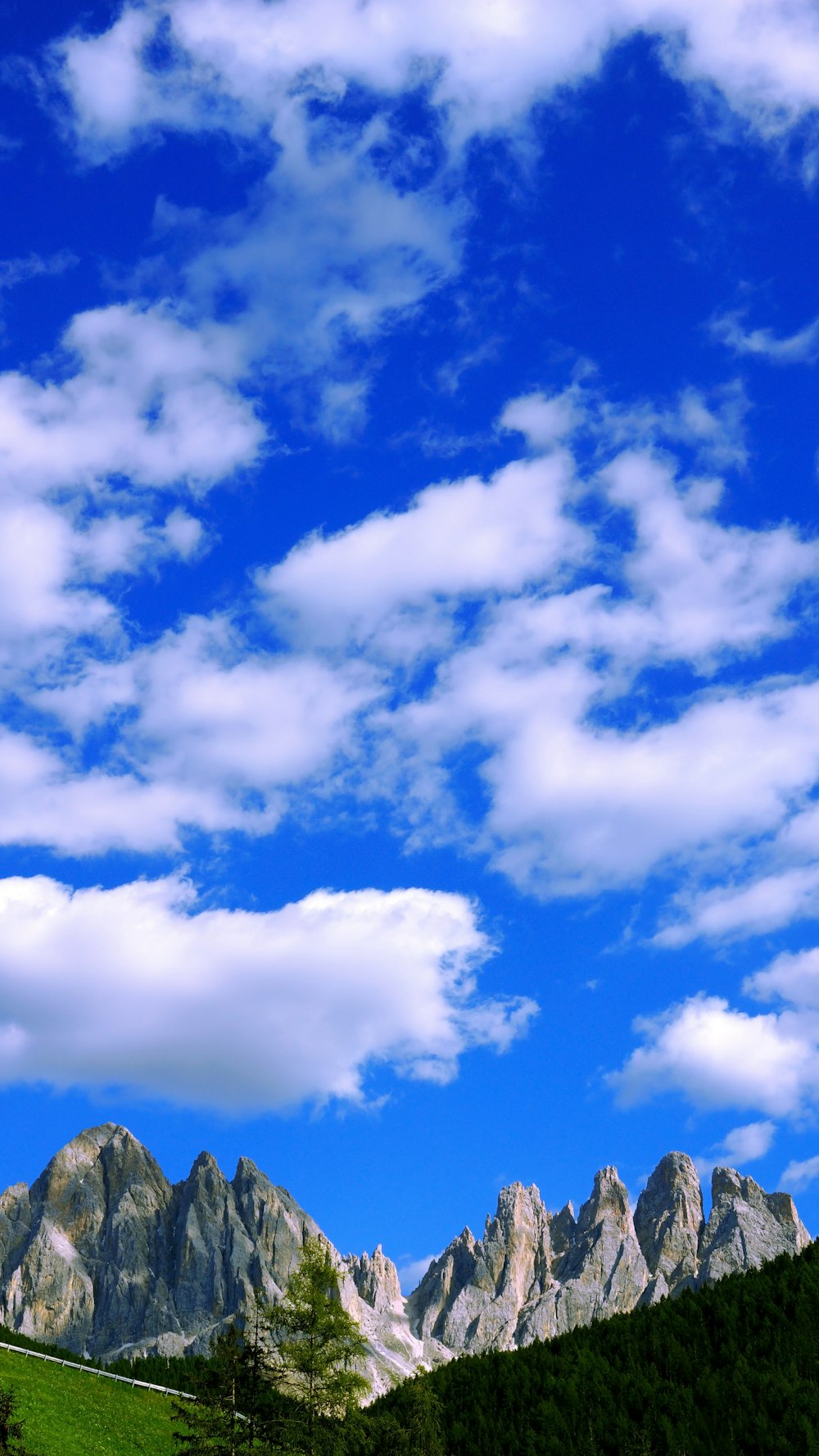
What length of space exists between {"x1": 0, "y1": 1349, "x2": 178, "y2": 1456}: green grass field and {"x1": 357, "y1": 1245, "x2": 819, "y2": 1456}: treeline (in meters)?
8.89

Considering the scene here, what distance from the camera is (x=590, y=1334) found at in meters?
49.9

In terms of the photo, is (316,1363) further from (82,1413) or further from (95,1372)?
(95,1372)

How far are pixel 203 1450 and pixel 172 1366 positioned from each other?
2536 centimetres

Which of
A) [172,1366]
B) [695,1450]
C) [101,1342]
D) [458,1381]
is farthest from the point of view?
[101,1342]

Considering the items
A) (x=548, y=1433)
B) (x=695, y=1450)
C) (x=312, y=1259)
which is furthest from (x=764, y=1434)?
(x=312, y=1259)

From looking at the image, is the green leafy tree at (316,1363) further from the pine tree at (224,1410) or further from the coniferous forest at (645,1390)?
the pine tree at (224,1410)

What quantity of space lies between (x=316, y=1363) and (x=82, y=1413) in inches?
587

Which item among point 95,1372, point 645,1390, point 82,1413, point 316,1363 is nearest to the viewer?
point 316,1363

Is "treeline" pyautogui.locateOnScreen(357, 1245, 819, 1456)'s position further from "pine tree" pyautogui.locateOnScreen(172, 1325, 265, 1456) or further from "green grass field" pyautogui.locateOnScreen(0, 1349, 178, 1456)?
"green grass field" pyautogui.locateOnScreen(0, 1349, 178, 1456)

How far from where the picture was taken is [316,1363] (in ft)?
121

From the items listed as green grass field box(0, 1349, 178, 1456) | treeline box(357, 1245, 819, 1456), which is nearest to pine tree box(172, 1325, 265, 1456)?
treeline box(357, 1245, 819, 1456)

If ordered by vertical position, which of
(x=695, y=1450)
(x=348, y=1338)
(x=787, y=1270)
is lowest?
(x=695, y=1450)

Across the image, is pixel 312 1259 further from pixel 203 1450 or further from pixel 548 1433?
pixel 548 1433

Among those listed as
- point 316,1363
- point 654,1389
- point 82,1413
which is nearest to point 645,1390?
point 654,1389
